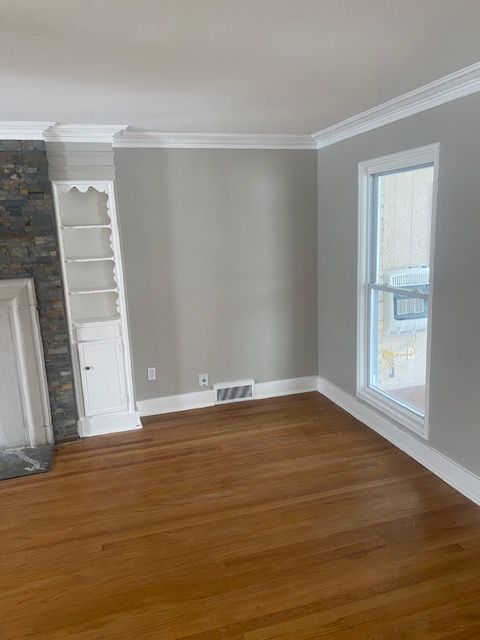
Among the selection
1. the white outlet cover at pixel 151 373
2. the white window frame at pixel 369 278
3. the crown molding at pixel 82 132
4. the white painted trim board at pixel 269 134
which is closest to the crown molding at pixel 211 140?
the white painted trim board at pixel 269 134

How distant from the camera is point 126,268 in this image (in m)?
3.95

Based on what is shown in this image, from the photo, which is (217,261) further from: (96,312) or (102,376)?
(102,376)

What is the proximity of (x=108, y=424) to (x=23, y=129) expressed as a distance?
2.31m

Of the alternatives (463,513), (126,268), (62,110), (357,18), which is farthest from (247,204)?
(463,513)

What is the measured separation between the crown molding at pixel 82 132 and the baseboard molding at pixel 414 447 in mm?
2846

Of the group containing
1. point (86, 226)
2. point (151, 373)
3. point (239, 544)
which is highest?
point (86, 226)

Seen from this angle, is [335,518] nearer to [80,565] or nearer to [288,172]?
[80,565]

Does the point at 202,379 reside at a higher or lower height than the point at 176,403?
higher

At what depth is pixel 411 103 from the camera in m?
2.96

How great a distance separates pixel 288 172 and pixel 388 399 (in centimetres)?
214

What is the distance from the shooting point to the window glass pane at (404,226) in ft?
10.5

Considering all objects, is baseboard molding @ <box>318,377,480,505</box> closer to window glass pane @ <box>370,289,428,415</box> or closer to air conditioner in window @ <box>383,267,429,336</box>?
window glass pane @ <box>370,289,428,415</box>

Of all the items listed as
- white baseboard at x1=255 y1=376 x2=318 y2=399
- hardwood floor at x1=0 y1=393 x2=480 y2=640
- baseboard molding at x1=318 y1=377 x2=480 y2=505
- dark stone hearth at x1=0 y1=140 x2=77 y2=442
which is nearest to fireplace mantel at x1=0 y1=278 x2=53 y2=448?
dark stone hearth at x1=0 y1=140 x2=77 y2=442

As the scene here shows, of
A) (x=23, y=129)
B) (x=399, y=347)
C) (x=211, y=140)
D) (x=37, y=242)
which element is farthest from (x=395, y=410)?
(x=23, y=129)
